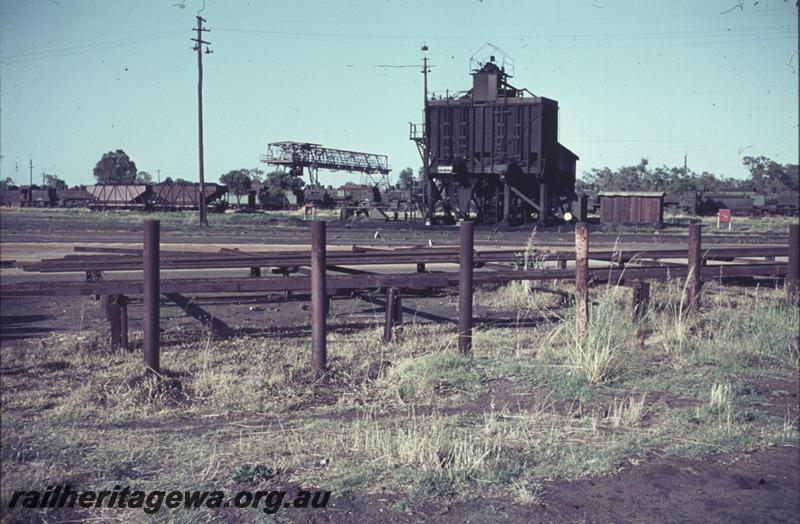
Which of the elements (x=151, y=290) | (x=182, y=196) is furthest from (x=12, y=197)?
(x=151, y=290)

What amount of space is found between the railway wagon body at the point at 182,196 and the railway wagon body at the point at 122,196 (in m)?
0.71

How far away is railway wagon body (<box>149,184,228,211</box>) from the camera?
2312 inches

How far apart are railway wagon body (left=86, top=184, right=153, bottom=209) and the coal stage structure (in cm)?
2879

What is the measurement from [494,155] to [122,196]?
35.4 m

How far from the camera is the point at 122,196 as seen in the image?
62.2 metres

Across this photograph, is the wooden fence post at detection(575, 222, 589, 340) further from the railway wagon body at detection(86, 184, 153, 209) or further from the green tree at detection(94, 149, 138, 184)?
the green tree at detection(94, 149, 138, 184)

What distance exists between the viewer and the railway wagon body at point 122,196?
61406 mm

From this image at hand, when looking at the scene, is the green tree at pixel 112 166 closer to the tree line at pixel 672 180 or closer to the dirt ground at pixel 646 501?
the tree line at pixel 672 180

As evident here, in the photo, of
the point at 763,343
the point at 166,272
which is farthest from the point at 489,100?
the point at 763,343

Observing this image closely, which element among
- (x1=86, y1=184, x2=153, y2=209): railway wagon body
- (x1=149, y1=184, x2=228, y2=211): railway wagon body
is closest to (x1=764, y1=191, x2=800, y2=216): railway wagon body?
(x1=149, y1=184, x2=228, y2=211): railway wagon body

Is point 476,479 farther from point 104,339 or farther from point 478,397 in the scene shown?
point 104,339

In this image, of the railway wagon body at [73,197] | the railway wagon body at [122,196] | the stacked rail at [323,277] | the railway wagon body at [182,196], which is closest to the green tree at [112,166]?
the railway wagon body at [73,197]

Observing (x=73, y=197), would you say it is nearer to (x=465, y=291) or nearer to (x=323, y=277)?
(x=465, y=291)

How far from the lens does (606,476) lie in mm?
4625
